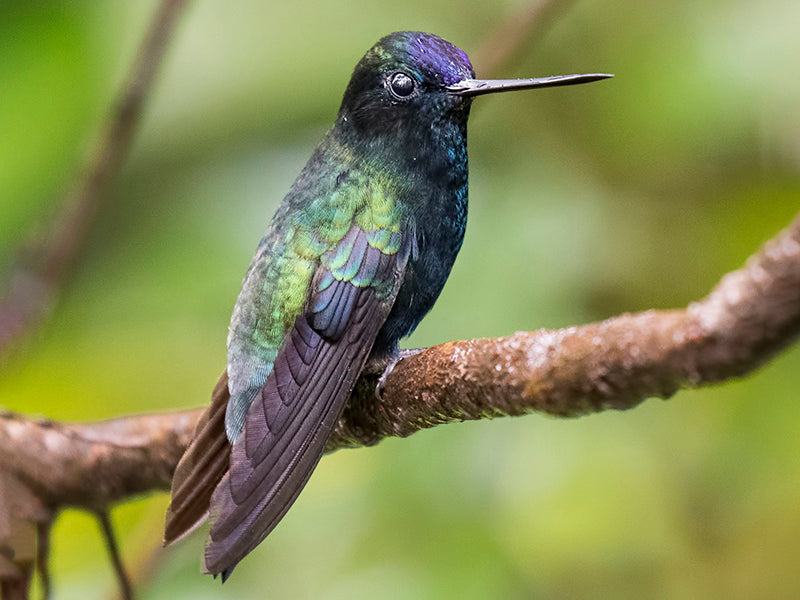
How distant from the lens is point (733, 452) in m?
2.66

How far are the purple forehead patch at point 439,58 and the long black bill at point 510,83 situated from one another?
0.09ft

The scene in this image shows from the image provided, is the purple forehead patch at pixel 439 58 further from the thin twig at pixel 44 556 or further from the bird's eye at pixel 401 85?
the thin twig at pixel 44 556

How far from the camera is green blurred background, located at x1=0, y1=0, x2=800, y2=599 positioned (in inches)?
104

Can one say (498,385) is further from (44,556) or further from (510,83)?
(44,556)

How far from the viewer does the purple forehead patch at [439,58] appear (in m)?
2.52

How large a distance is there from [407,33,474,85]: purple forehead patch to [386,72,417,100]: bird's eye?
5 centimetres

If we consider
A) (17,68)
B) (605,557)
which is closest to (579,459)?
(605,557)

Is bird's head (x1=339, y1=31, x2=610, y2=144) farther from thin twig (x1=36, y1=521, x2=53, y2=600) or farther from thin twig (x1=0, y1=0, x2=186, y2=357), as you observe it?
thin twig (x1=36, y1=521, x2=53, y2=600)

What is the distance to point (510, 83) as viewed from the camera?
2.28 metres

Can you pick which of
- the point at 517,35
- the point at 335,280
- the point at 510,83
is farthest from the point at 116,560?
the point at 517,35

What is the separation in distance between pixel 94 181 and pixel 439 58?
115 centimetres

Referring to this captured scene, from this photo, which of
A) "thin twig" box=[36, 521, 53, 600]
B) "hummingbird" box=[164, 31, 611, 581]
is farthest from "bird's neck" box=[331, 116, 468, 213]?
"thin twig" box=[36, 521, 53, 600]

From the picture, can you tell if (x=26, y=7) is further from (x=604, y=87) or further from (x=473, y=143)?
(x=604, y=87)

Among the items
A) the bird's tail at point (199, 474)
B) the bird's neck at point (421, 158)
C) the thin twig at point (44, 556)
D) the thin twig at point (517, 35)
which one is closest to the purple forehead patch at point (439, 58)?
the bird's neck at point (421, 158)
